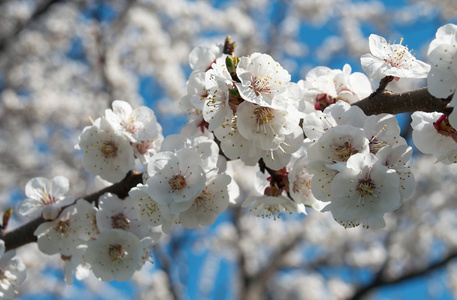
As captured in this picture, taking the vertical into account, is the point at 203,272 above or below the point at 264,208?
below

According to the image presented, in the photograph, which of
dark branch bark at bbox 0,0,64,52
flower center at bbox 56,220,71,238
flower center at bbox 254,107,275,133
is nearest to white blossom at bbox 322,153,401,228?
flower center at bbox 254,107,275,133

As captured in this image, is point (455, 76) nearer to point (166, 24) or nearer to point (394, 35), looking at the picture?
point (166, 24)

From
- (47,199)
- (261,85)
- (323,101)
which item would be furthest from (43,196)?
(323,101)

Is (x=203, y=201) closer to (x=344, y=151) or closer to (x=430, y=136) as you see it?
(x=344, y=151)

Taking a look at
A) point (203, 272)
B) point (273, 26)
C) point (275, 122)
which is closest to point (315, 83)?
point (275, 122)

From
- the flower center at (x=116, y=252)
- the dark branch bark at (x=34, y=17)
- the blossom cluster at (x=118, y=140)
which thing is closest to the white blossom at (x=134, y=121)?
the blossom cluster at (x=118, y=140)

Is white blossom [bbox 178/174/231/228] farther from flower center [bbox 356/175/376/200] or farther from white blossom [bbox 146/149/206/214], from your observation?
flower center [bbox 356/175/376/200]
